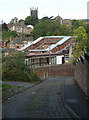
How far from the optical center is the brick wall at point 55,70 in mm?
53625

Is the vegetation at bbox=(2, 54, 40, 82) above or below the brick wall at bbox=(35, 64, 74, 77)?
above

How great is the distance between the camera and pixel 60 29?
339 ft

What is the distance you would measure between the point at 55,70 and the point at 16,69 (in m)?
25.5

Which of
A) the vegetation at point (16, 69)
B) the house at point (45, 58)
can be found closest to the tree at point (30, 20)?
the house at point (45, 58)

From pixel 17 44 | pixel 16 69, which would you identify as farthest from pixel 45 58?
pixel 17 44

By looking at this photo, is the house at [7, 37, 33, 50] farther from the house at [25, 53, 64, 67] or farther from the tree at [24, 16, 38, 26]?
the tree at [24, 16, 38, 26]

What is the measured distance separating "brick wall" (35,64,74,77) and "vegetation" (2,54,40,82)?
64.0 feet

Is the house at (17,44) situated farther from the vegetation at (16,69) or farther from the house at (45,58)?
the vegetation at (16,69)

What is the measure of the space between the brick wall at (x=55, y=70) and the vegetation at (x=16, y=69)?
19.5 m

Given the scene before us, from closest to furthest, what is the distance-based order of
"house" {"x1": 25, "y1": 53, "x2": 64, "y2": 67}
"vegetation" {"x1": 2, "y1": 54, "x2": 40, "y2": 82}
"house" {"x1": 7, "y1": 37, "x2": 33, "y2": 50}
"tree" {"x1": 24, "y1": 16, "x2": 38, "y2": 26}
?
"vegetation" {"x1": 2, "y1": 54, "x2": 40, "y2": 82} < "house" {"x1": 25, "y1": 53, "x2": 64, "y2": 67} < "house" {"x1": 7, "y1": 37, "x2": 33, "y2": 50} < "tree" {"x1": 24, "y1": 16, "x2": 38, "y2": 26}

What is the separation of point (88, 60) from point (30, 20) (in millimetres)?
137951

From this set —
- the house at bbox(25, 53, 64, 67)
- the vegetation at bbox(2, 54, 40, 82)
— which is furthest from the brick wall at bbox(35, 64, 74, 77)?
the vegetation at bbox(2, 54, 40, 82)

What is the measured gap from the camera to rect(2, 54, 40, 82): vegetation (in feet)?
99.7

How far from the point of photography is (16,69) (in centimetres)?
3131
